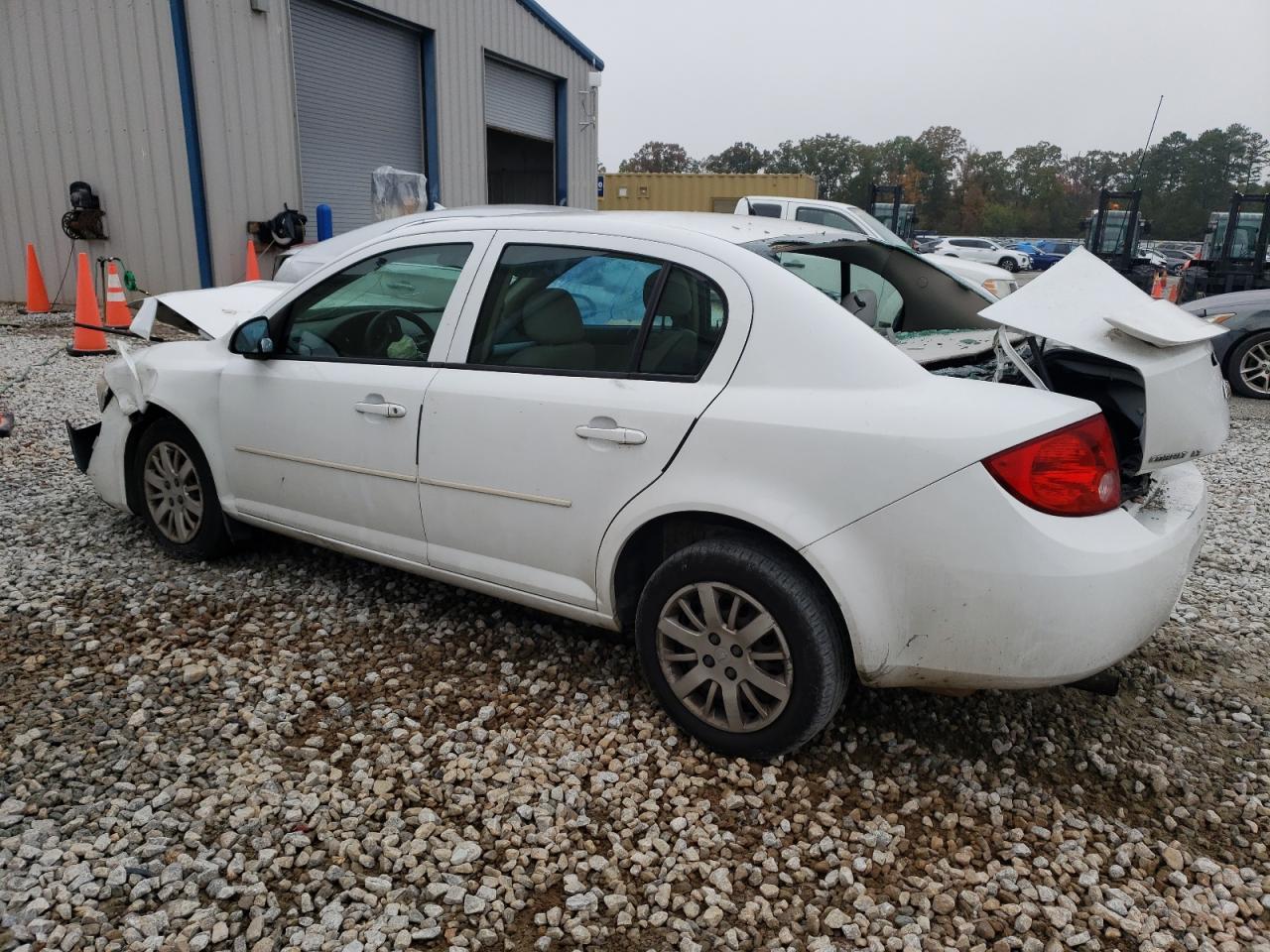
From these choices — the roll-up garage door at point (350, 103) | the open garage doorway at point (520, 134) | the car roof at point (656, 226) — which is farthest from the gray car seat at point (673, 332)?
the open garage doorway at point (520, 134)

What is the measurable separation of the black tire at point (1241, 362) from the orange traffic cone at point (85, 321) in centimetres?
1101

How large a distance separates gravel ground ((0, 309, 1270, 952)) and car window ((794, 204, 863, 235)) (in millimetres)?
8715

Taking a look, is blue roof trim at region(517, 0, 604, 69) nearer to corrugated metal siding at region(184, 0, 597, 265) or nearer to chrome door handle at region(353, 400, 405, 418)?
corrugated metal siding at region(184, 0, 597, 265)

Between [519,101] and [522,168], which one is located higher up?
[519,101]

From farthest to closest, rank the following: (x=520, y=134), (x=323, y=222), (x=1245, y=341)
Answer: (x=520, y=134), (x=323, y=222), (x=1245, y=341)

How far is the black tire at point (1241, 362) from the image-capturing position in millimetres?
8758

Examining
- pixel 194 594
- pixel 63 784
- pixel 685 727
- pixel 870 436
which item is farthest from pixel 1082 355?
pixel 194 594

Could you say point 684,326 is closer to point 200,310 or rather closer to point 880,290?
point 880,290

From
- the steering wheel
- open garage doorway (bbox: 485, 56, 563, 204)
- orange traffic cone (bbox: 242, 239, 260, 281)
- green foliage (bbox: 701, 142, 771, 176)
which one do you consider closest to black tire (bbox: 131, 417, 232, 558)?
the steering wheel

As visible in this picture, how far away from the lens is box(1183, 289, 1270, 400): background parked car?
871cm

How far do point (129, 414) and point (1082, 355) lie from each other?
12.7ft

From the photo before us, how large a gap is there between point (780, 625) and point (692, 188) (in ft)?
87.2

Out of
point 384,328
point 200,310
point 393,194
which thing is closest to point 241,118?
point 393,194

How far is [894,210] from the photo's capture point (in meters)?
17.1
